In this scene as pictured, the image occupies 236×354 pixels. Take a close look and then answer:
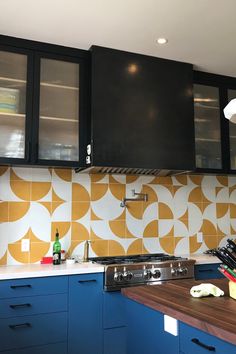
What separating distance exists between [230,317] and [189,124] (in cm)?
216

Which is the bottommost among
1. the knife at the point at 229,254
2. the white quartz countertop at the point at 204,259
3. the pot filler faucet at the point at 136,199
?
the white quartz countertop at the point at 204,259

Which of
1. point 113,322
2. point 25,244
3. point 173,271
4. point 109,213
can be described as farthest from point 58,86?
point 113,322

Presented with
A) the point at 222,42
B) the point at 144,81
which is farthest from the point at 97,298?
the point at 222,42

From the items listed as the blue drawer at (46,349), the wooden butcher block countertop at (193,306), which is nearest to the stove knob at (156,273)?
the blue drawer at (46,349)

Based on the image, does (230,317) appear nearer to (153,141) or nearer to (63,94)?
(153,141)

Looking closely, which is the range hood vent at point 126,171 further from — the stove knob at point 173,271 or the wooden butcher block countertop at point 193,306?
the wooden butcher block countertop at point 193,306

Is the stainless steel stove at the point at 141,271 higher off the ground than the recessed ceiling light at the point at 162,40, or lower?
lower

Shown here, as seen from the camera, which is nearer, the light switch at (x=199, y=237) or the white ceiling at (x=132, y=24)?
the white ceiling at (x=132, y=24)

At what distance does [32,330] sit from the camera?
2.39 metres

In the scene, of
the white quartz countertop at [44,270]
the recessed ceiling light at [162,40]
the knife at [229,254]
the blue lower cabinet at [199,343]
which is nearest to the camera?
the blue lower cabinet at [199,343]

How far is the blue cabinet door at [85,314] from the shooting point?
2525 mm

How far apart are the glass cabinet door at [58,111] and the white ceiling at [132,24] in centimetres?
22

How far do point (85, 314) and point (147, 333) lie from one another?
1125 mm

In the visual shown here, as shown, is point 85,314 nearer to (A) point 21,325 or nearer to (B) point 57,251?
(A) point 21,325
